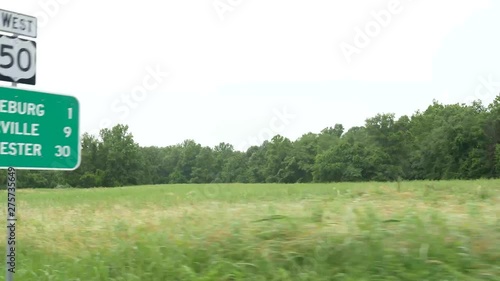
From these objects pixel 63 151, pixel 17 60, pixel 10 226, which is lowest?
pixel 10 226

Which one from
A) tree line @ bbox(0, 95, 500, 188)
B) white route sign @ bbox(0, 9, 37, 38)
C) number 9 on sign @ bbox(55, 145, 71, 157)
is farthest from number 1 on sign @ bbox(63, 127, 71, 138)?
tree line @ bbox(0, 95, 500, 188)

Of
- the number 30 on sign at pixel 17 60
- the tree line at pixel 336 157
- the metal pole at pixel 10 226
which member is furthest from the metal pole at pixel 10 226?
the tree line at pixel 336 157

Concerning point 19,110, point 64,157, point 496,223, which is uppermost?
point 19,110

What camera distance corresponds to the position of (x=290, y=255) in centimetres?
527

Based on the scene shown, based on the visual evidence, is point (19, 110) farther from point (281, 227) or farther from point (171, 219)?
point (171, 219)

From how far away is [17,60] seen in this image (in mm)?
4598

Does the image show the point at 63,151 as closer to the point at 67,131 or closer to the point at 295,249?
the point at 67,131

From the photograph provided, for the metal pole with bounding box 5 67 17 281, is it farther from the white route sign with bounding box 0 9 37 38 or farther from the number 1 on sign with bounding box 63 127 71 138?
the number 1 on sign with bounding box 63 127 71 138

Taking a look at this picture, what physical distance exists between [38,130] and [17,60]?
0.68 metres

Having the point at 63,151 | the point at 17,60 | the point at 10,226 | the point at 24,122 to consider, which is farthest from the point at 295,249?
the point at 17,60

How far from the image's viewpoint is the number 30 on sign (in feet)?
14.9

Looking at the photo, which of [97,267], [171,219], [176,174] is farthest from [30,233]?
[176,174]

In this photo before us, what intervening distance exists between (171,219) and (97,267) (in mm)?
2184

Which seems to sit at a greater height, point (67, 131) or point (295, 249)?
point (67, 131)
